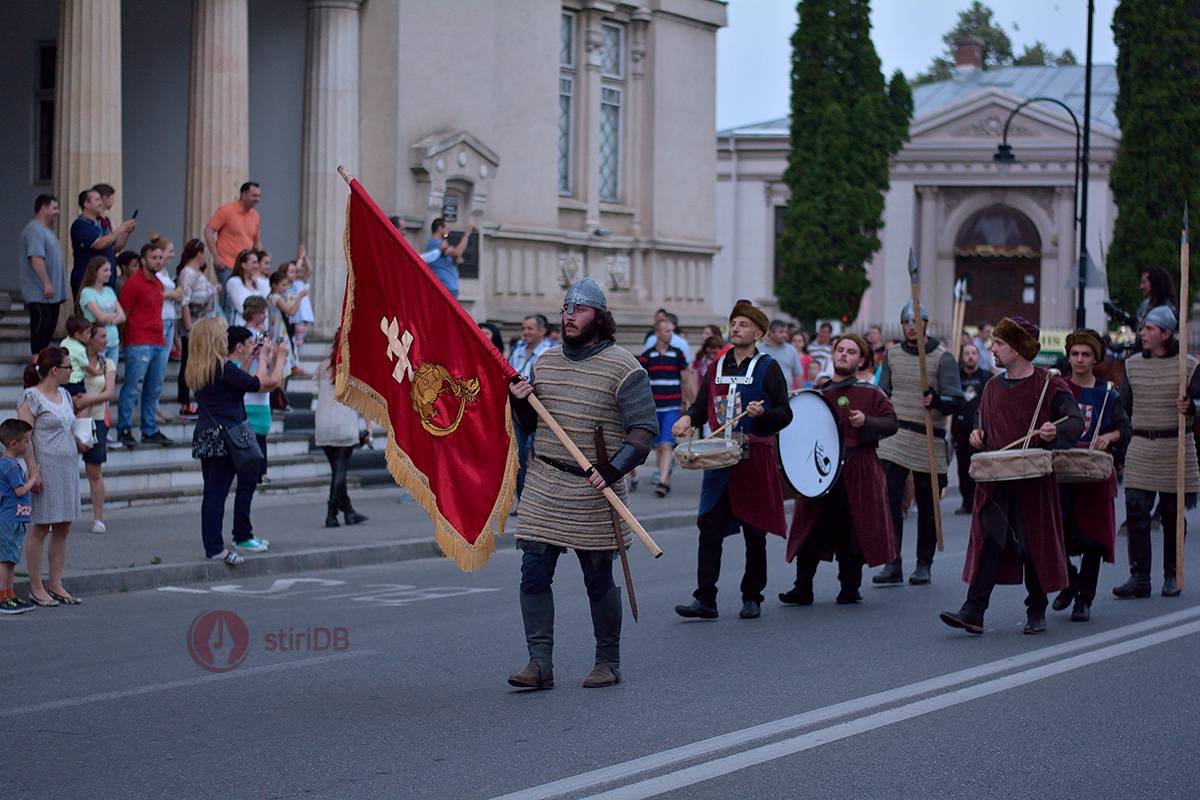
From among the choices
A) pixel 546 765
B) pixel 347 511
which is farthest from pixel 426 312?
pixel 347 511

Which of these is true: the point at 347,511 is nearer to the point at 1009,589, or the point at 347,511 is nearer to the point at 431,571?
the point at 431,571

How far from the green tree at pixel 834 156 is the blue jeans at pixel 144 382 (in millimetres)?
28382

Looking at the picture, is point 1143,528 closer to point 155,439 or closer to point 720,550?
point 720,550

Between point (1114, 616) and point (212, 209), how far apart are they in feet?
39.9

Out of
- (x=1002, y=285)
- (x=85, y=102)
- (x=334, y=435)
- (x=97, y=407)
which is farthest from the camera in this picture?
(x=1002, y=285)

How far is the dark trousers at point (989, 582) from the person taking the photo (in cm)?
1014

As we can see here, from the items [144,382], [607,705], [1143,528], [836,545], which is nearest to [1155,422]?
[1143,528]

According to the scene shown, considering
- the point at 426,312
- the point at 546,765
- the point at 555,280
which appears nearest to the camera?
the point at 546,765

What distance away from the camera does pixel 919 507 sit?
13.2m

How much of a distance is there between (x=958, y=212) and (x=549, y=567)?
153 feet

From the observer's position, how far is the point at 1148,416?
12164 mm

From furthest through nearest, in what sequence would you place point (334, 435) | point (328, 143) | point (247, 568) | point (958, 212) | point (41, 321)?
point (958, 212) → point (328, 143) → point (41, 321) → point (334, 435) → point (247, 568)

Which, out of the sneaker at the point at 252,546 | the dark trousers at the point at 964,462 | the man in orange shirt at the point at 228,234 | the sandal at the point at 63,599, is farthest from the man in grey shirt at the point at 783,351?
the sandal at the point at 63,599

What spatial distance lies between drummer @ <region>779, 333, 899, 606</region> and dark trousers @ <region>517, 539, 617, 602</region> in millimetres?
3041
